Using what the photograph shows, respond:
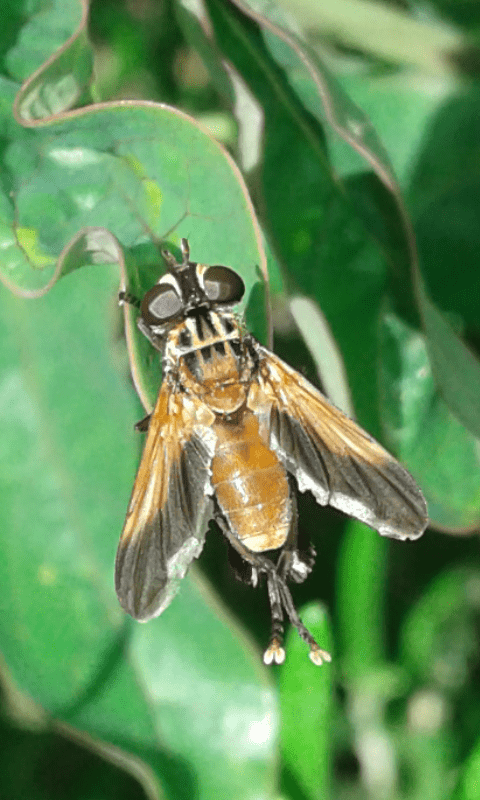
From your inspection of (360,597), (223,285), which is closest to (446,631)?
(360,597)

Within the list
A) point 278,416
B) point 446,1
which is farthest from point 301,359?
point 446,1

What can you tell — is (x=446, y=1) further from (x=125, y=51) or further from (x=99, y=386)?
(x=99, y=386)

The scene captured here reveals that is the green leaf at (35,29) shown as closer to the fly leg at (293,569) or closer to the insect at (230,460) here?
the insect at (230,460)

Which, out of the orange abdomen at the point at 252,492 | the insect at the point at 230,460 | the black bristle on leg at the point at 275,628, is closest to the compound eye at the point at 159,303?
the insect at the point at 230,460

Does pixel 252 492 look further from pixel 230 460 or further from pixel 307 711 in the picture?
pixel 307 711

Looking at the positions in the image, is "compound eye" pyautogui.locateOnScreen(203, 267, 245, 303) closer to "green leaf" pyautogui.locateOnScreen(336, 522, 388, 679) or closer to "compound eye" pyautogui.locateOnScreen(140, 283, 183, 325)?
"compound eye" pyautogui.locateOnScreen(140, 283, 183, 325)

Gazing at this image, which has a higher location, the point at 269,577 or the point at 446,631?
the point at 269,577

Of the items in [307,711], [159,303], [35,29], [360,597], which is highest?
[35,29]
